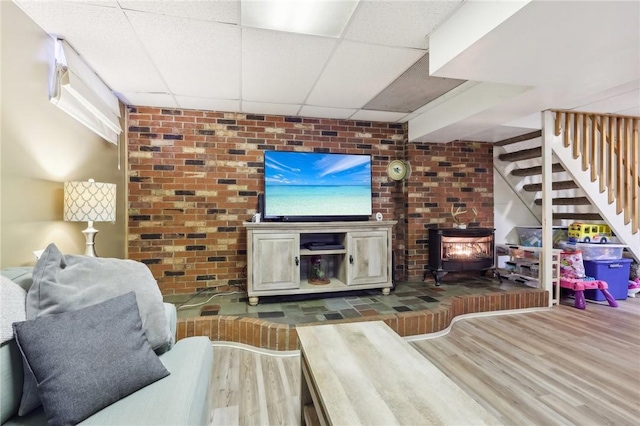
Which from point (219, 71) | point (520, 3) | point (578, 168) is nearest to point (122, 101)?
point (219, 71)

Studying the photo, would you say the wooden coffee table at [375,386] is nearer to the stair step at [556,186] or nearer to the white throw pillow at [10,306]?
the white throw pillow at [10,306]

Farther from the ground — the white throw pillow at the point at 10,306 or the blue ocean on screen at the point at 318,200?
the blue ocean on screen at the point at 318,200

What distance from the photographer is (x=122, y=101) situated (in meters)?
3.28

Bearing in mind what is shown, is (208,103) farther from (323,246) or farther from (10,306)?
(10,306)

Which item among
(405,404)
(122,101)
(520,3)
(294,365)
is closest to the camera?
(405,404)

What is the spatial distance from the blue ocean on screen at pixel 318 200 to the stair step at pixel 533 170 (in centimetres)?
232

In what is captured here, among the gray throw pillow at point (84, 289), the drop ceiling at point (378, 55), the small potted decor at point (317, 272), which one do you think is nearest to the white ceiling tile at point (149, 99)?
the drop ceiling at point (378, 55)

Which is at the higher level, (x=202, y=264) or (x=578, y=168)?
(x=578, y=168)

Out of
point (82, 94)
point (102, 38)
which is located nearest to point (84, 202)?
point (82, 94)

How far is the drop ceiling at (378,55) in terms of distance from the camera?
1.67m

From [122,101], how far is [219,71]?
147cm

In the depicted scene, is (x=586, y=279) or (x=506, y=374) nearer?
(x=506, y=374)

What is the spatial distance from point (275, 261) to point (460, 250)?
7.93ft

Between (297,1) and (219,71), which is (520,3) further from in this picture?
(219,71)
